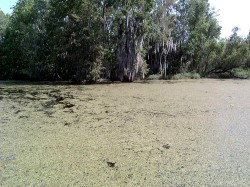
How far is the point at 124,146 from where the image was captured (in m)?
4.06

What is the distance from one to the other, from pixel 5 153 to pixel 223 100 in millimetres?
6715

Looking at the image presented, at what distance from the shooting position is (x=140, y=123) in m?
5.48

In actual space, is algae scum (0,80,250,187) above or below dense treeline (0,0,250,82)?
below

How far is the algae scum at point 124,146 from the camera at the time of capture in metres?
3.00

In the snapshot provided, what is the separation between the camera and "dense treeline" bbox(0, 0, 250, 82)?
14719 mm

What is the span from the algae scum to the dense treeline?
8387mm

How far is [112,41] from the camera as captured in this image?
16141mm

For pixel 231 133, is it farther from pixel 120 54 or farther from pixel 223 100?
pixel 120 54

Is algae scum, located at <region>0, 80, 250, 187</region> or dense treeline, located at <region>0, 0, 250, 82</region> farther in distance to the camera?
dense treeline, located at <region>0, 0, 250, 82</region>

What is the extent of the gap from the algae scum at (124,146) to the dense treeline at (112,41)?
8387mm

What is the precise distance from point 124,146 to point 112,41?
12.7m

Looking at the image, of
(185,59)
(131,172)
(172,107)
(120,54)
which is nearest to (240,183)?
(131,172)

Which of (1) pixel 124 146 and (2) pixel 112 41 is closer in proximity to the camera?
Result: (1) pixel 124 146

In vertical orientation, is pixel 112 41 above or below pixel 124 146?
above
